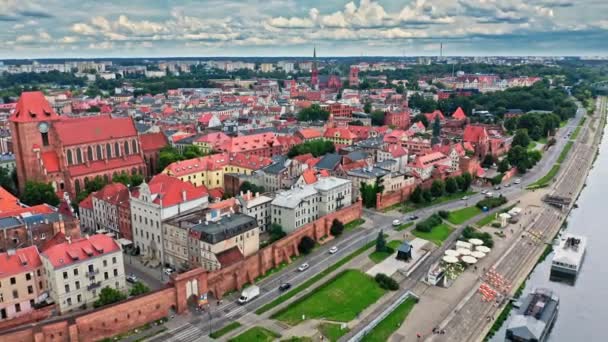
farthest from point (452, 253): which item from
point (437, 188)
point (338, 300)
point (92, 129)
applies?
point (92, 129)

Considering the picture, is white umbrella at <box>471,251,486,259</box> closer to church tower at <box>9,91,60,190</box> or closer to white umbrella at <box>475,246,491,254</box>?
A: white umbrella at <box>475,246,491,254</box>

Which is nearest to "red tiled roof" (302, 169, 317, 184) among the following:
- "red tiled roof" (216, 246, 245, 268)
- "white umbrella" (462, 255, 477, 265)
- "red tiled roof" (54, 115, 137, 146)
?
"red tiled roof" (216, 246, 245, 268)

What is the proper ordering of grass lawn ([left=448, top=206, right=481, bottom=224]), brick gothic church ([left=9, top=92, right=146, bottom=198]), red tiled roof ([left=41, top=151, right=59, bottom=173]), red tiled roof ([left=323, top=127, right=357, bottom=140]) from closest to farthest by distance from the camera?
grass lawn ([left=448, top=206, right=481, bottom=224]) → red tiled roof ([left=41, top=151, right=59, bottom=173]) → brick gothic church ([left=9, top=92, right=146, bottom=198]) → red tiled roof ([left=323, top=127, right=357, bottom=140])

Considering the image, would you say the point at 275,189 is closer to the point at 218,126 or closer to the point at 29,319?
the point at 29,319

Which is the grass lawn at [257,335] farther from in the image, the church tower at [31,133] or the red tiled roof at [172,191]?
the church tower at [31,133]

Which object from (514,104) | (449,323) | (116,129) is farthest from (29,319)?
(514,104)

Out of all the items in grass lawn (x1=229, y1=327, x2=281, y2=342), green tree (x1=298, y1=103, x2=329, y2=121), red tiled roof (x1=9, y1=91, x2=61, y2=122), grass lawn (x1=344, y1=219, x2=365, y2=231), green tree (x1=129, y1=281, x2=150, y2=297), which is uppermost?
red tiled roof (x1=9, y1=91, x2=61, y2=122)

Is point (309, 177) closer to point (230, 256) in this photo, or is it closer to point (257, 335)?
point (230, 256)
